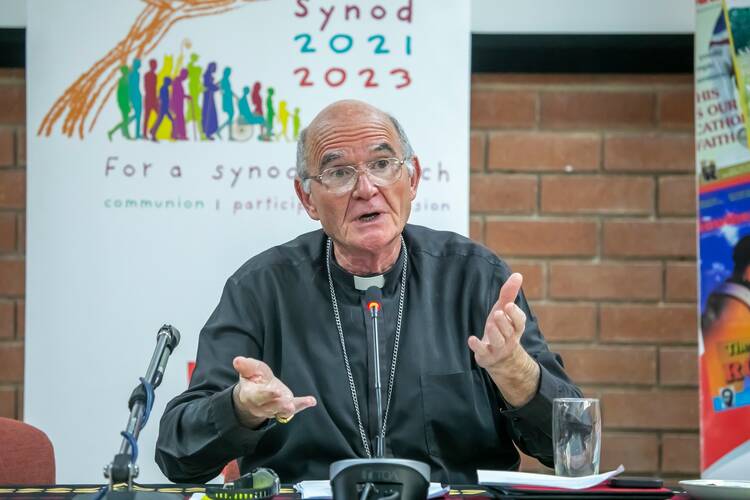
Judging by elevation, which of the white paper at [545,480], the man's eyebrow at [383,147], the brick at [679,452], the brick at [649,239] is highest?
the man's eyebrow at [383,147]

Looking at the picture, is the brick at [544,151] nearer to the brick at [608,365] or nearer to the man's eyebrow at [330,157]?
the brick at [608,365]

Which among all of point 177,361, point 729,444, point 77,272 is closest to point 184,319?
point 177,361

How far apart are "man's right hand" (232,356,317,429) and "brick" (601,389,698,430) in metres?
1.77

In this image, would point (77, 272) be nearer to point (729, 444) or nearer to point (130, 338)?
point (130, 338)

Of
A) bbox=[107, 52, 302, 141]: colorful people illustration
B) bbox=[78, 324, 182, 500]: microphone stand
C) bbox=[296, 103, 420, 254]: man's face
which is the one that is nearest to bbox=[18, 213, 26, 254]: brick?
bbox=[107, 52, 302, 141]: colorful people illustration

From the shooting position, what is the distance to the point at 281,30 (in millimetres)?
3018

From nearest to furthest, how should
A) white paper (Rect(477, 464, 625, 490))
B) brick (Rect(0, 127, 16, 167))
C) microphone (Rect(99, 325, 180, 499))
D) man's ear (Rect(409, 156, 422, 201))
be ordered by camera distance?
1. microphone (Rect(99, 325, 180, 499))
2. white paper (Rect(477, 464, 625, 490))
3. man's ear (Rect(409, 156, 422, 201))
4. brick (Rect(0, 127, 16, 167))

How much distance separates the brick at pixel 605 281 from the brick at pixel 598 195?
0.19 metres

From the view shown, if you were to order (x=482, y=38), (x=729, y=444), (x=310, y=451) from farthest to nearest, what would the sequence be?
(x=482, y=38) → (x=729, y=444) → (x=310, y=451)

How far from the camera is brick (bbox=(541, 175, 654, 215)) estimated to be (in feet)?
11.1

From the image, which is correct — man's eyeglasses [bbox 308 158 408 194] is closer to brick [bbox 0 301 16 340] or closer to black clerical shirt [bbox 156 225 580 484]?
black clerical shirt [bbox 156 225 580 484]

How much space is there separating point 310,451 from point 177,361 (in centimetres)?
94

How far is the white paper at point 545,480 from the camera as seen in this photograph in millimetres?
1636

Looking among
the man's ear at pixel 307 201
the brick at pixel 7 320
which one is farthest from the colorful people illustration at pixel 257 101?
the brick at pixel 7 320
